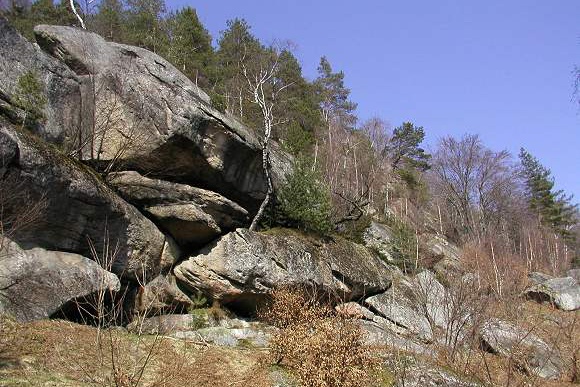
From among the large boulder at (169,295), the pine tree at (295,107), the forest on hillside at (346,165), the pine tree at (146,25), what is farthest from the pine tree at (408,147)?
the large boulder at (169,295)

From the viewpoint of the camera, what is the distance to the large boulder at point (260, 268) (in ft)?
53.7

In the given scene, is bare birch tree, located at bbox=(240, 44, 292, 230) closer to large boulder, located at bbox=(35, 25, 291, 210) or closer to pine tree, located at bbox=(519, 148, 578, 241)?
large boulder, located at bbox=(35, 25, 291, 210)

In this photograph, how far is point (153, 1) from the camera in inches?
1497

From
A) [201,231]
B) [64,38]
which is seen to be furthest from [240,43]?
[201,231]

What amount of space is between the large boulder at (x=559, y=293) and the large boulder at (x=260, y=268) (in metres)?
16.2

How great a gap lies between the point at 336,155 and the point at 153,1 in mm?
19096

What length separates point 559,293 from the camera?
29.9 meters

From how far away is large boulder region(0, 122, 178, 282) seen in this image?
12328mm

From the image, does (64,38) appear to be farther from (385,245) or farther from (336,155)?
(336,155)

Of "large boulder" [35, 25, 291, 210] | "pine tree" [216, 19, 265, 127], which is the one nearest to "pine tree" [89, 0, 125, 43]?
"pine tree" [216, 19, 265, 127]

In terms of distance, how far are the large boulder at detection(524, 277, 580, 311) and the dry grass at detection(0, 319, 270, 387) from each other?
2364 centimetres

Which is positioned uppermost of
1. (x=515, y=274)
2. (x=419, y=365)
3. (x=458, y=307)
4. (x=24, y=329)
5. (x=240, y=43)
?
(x=240, y=43)

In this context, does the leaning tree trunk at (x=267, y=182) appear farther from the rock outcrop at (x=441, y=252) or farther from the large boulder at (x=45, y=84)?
the rock outcrop at (x=441, y=252)

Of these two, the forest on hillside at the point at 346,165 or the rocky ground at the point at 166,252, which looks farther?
the forest on hillside at the point at 346,165
